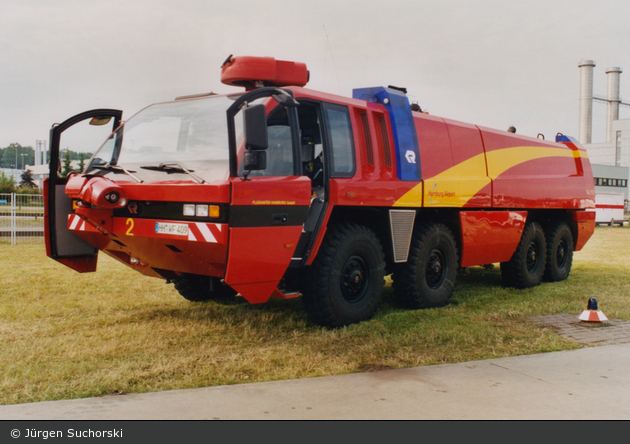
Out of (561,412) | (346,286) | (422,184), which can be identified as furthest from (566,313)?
(561,412)

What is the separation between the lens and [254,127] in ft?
17.0

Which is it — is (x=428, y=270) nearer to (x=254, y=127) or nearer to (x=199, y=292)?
(x=199, y=292)

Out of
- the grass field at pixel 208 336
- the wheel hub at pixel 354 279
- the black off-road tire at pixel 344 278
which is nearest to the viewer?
the grass field at pixel 208 336

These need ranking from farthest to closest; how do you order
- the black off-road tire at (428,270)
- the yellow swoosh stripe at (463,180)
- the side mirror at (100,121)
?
the black off-road tire at (428,270), the yellow swoosh stripe at (463,180), the side mirror at (100,121)

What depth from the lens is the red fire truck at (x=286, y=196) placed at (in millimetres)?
5430

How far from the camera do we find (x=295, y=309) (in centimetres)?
769

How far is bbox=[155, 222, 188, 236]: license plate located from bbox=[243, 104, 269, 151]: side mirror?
943 mm

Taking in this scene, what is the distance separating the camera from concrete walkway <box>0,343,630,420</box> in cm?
389

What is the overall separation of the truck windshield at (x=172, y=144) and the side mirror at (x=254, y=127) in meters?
0.43

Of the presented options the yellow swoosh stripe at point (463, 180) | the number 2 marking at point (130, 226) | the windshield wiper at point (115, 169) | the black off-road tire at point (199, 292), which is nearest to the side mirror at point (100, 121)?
the windshield wiper at point (115, 169)

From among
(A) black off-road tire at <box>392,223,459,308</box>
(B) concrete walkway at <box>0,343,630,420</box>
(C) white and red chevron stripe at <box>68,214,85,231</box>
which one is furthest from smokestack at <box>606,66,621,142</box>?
(C) white and red chevron stripe at <box>68,214,85,231</box>

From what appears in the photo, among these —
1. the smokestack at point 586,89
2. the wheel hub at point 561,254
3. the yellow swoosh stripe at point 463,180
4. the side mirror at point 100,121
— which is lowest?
the wheel hub at point 561,254

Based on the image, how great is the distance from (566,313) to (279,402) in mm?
5081

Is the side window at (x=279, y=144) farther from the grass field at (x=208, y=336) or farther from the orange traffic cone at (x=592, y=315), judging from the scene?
the orange traffic cone at (x=592, y=315)
